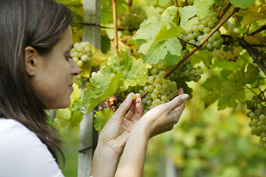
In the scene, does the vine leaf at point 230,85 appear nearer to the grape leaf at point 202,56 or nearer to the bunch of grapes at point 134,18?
the grape leaf at point 202,56

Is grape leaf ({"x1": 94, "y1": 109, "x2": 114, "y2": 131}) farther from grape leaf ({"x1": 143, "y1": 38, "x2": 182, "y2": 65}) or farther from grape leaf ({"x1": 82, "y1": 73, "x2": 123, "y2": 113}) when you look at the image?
grape leaf ({"x1": 143, "y1": 38, "x2": 182, "y2": 65})

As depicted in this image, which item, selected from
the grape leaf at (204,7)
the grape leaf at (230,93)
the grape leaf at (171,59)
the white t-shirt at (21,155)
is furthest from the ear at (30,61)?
the grape leaf at (230,93)

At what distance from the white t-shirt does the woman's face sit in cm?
17

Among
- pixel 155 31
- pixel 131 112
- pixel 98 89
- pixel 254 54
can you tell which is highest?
pixel 155 31

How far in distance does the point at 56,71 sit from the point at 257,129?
2.45 ft

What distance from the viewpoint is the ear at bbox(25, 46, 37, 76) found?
1298 mm

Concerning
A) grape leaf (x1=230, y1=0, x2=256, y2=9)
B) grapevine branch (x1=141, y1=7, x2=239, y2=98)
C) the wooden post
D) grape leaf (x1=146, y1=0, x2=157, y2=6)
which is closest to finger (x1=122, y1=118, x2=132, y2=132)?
grapevine branch (x1=141, y1=7, x2=239, y2=98)

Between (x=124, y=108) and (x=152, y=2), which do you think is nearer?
(x=124, y=108)

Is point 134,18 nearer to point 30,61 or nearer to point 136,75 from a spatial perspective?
point 136,75

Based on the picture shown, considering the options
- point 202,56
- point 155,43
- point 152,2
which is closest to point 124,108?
point 155,43

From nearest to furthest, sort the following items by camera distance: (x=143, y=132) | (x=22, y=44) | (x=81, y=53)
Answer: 1. (x=22, y=44)
2. (x=143, y=132)
3. (x=81, y=53)

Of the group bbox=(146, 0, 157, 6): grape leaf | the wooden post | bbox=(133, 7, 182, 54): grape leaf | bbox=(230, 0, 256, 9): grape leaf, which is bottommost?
the wooden post

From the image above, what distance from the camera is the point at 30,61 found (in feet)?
4.33

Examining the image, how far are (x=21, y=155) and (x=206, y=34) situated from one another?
0.69m
